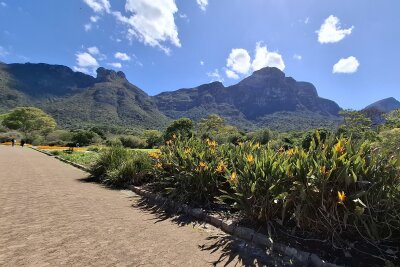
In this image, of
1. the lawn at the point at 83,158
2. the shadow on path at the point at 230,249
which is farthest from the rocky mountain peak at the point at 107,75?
the shadow on path at the point at 230,249

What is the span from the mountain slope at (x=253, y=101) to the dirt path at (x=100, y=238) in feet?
429

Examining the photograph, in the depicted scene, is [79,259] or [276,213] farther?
[276,213]

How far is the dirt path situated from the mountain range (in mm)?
77079

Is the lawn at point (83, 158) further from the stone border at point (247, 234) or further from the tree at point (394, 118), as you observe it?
the tree at point (394, 118)

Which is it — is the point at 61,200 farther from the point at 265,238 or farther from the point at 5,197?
the point at 265,238

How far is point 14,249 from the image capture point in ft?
12.1

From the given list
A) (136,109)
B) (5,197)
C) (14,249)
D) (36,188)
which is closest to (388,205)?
(14,249)

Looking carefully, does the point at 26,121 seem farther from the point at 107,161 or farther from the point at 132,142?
the point at 107,161

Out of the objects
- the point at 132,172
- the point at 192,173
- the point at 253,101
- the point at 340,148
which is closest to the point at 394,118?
the point at 132,172

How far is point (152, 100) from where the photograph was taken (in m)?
148

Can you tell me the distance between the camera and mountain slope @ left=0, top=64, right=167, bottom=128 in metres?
102

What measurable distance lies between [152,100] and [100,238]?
146184mm

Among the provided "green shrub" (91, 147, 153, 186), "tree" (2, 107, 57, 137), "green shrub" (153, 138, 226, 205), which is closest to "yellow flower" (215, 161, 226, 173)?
"green shrub" (153, 138, 226, 205)

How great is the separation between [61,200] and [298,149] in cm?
487
